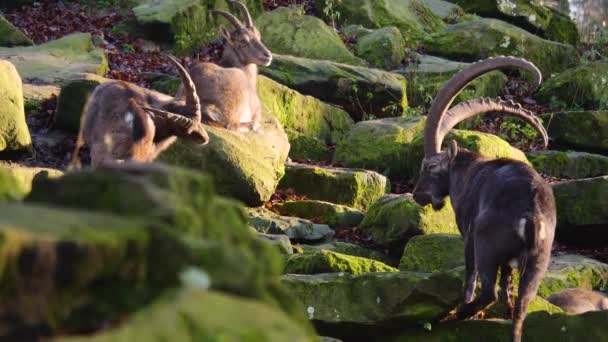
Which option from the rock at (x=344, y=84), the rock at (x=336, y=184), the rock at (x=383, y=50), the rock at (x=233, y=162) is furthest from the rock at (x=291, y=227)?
the rock at (x=383, y=50)

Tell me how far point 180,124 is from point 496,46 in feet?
36.8

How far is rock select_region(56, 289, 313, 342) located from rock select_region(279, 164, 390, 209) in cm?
1120

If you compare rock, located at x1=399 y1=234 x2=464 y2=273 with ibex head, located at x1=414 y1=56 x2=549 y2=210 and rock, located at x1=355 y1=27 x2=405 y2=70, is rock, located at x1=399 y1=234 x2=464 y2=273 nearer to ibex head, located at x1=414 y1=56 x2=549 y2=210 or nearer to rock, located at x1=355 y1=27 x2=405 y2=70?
ibex head, located at x1=414 y1=56 x2=549 y2=210

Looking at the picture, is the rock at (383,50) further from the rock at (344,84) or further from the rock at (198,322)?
the rock at (198,322)

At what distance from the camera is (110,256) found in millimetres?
2473

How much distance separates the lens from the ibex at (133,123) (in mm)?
11219

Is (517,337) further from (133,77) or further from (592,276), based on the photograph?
(133,77)

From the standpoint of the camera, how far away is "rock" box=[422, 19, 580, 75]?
2139cm

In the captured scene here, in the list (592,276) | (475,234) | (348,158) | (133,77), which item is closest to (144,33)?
(133,77)

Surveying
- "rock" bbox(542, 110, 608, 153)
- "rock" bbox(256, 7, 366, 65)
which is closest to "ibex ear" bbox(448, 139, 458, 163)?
"rock" bbox(542, 110, 608, 153)

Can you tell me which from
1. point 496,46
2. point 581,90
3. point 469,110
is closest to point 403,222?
point 469,110

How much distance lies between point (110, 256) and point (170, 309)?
0.18 meters

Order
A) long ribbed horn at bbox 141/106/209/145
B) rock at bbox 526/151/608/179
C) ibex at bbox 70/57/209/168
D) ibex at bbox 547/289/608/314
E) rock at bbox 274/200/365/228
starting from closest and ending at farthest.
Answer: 1. ibex at bbox 547/289/608/314
2. ibex at bbox 70/57/209/168
3. long ribbed horn at bbox 141/106/209/145
4. rock at bbox 274/200/365/228
5. rock at bbox 526/151/608/179

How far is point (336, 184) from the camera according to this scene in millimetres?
13883
